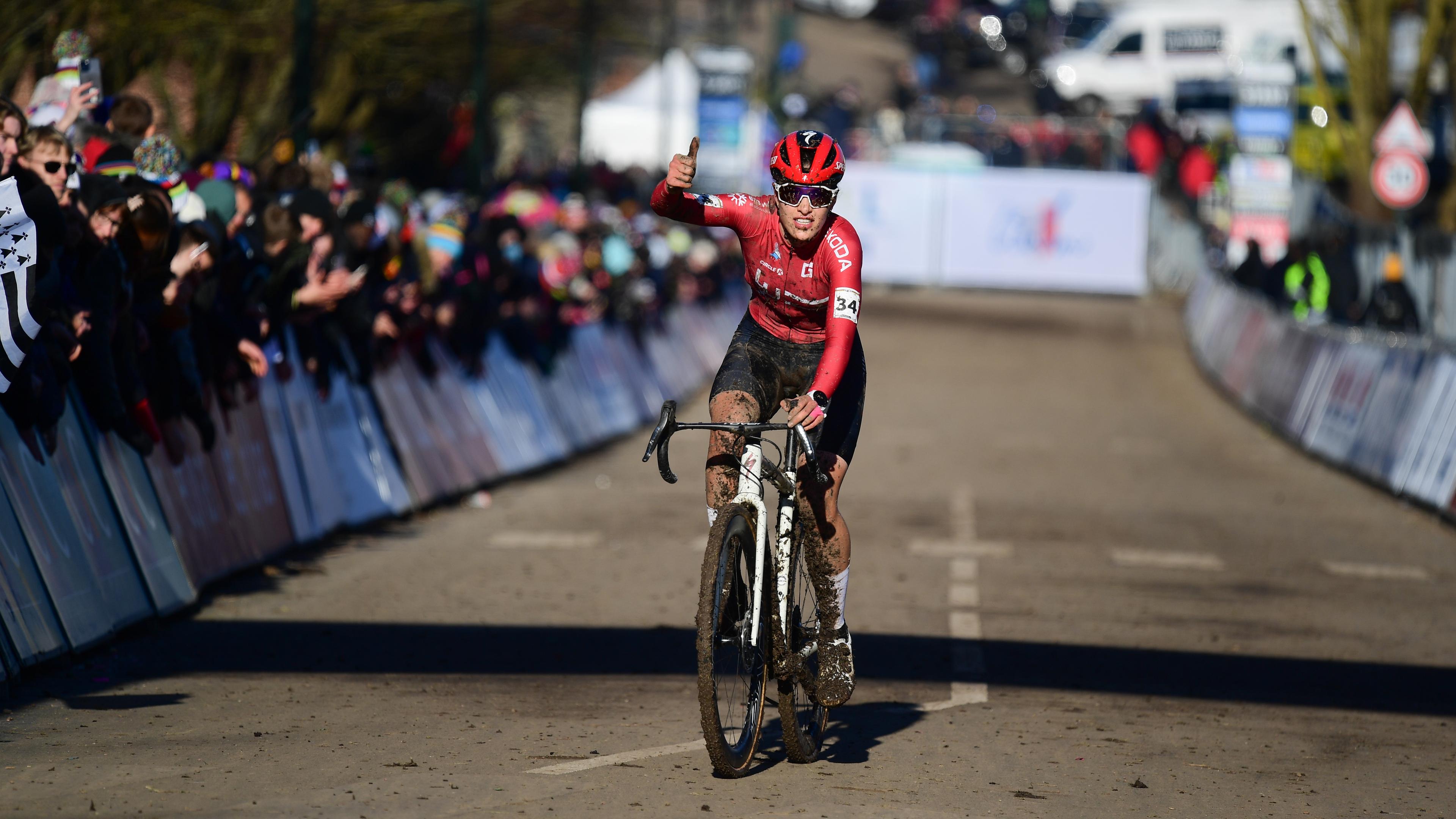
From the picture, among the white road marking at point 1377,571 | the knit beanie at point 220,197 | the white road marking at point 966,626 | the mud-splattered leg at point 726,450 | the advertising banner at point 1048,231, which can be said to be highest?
the knit beanie at point 220,197

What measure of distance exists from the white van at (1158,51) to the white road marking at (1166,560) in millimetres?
41919

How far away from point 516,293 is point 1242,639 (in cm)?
786

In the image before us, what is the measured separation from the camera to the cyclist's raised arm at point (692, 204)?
684 cm

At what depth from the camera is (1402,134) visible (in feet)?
77.8

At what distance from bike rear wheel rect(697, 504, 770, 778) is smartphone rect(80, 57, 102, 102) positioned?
567cm

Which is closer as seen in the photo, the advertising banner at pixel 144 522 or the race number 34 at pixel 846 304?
the race number 34 at pixel 846 304

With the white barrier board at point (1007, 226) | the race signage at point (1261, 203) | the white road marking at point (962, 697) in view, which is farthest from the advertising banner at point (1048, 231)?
the white road marking at point (962, 697)

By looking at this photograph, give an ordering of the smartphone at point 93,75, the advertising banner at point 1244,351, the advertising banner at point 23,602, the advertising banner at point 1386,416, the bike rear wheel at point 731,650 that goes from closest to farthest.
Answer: the bike rear wheel at point 731,650 < the advertising banner at point 23,602 < the smartphone at point 93,75 < the advertising banner at point 1386,416 < the advertising banner at point 1244,351

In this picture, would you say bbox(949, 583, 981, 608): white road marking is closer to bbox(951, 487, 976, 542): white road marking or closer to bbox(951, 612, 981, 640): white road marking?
bbox(951, 612, 981, 640): white road marking

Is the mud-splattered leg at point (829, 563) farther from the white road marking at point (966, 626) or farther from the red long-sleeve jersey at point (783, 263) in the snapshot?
the white road marking at point (966, 626)

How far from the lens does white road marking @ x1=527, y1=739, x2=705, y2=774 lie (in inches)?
261

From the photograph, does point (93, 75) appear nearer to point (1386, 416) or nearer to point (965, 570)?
point (965, 570)

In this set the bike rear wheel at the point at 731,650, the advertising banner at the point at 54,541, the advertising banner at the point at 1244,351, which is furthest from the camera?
the advertising banner at the point at 1244,351

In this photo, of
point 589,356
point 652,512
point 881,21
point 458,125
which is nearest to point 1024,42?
point 881,21
